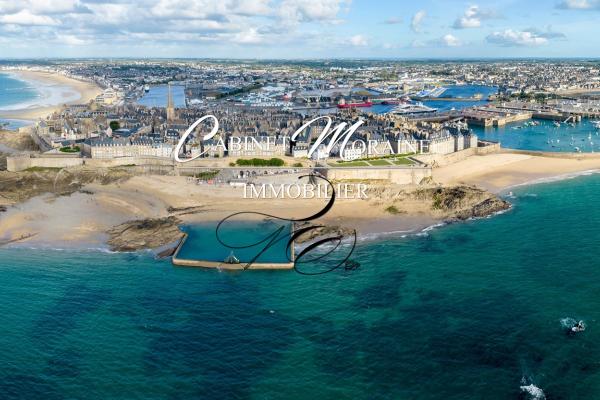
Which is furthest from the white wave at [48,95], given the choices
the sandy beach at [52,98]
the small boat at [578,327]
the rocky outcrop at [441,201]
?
the small boat at [578,327]

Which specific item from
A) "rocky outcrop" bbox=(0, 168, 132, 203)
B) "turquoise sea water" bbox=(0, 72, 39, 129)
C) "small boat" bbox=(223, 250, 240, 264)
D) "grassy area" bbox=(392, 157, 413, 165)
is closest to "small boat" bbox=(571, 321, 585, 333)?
"small boat" bbox=(223, 250, 240, 264)

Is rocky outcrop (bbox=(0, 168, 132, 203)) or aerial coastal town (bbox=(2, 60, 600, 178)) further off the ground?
aerial coastal town (bbox=(2, 60, 600, 178))

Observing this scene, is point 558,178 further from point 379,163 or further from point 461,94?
point 461,94

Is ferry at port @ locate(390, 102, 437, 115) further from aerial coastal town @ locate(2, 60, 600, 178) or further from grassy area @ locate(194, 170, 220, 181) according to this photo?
grassy area @ locate(194, 170, 220, 181)

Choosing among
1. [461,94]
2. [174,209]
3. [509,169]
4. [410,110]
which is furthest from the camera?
[461,94]

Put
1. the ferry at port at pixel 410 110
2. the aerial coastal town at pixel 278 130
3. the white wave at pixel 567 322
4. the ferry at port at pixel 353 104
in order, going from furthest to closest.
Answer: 1. the ferry at port at pixel 353 104
2. the ferry at port at pixel 410 110
3. the aerial coastal town at pixel 278 130
4. the white wave at pixel 567 322

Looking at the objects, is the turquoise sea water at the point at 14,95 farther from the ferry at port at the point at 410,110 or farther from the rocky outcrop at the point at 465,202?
the rocky outcrop at the point at 465,202

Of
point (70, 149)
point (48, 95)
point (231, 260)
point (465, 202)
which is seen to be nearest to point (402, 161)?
point (465, 202)
